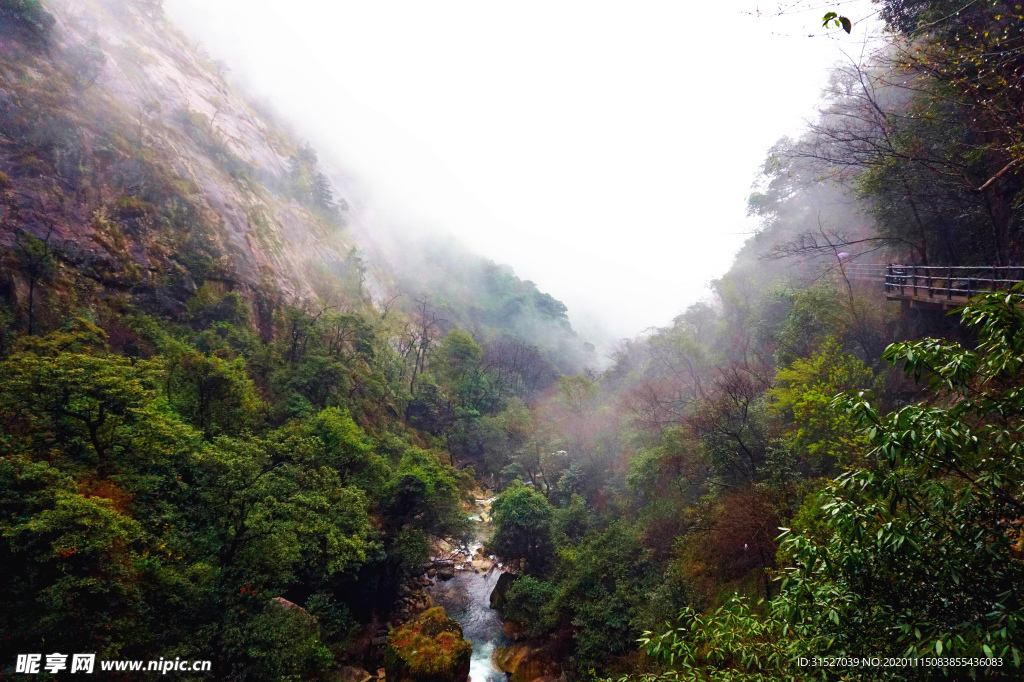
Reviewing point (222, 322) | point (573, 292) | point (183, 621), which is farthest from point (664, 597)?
point (573, 292)

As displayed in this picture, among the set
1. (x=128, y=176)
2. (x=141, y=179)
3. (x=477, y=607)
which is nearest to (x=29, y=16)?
(x=128, y=176)

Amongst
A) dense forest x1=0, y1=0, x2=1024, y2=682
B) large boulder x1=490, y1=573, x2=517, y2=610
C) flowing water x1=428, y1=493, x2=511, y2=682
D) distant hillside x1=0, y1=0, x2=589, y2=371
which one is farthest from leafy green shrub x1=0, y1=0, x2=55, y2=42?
large boulder x1=490, y1=573, x2=517, y2=610

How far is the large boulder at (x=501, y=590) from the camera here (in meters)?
22.8

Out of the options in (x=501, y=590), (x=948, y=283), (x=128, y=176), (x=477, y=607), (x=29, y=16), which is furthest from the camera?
(x=128, y=176)

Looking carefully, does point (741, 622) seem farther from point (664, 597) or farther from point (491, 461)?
point (491, 461)

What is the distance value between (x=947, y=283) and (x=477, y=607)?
24810 mm

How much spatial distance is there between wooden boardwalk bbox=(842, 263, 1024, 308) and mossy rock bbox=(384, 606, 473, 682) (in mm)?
20317

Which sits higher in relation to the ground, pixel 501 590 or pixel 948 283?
pixel 948 283

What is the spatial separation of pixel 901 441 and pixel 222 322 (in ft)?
104

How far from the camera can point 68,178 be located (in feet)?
76.1

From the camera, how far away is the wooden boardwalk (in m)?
12.0

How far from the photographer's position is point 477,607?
921 inches

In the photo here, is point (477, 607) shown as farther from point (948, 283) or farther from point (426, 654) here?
point (948, 283)

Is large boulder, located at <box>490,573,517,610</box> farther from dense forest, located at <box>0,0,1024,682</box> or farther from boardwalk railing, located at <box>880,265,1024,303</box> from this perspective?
boardwalk railing, located at <box>880,265,1024,303</box>
